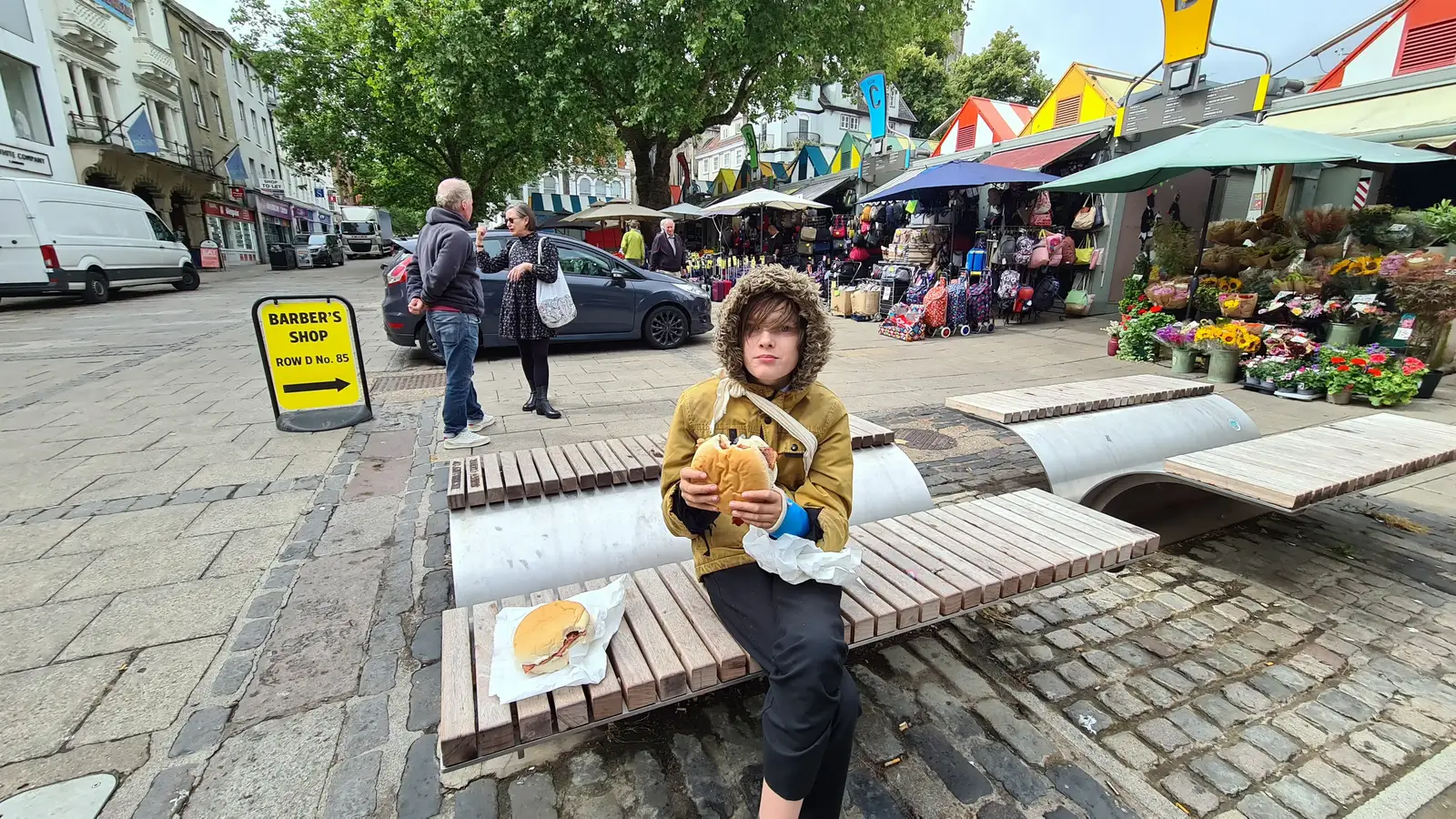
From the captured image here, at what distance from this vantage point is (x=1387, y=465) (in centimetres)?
305

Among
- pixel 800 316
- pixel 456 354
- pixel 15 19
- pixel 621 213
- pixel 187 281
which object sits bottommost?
pixel 187 281

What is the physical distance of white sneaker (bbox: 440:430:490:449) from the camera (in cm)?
477

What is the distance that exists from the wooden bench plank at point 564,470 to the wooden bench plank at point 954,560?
1.28 metres

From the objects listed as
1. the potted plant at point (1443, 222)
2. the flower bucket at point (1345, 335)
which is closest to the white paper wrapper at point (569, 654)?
the flower bucket at point (1345, 335)

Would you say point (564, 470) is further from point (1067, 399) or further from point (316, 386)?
point (316, 386)

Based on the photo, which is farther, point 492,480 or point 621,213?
point 621,213

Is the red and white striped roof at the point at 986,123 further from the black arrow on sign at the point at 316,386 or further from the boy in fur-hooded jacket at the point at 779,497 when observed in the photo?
the boy in fur-hooded jacket at the point at 779,497

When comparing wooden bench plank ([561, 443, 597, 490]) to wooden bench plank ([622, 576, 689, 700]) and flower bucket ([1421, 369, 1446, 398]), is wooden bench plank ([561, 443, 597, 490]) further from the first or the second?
flower bucket ([1421, 369, 1446, 398])

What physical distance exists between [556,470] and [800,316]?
5.00ft

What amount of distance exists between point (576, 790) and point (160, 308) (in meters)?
17.6

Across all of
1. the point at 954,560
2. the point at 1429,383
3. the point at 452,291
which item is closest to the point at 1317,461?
the point at 954,560

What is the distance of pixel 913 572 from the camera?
2152 mm

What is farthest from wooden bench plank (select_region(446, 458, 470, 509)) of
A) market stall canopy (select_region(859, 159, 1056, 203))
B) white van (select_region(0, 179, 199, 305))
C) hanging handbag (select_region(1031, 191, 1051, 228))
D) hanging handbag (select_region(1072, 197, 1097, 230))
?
white van (select_region(0, 179, 199, 305))

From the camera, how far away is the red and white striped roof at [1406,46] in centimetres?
756
